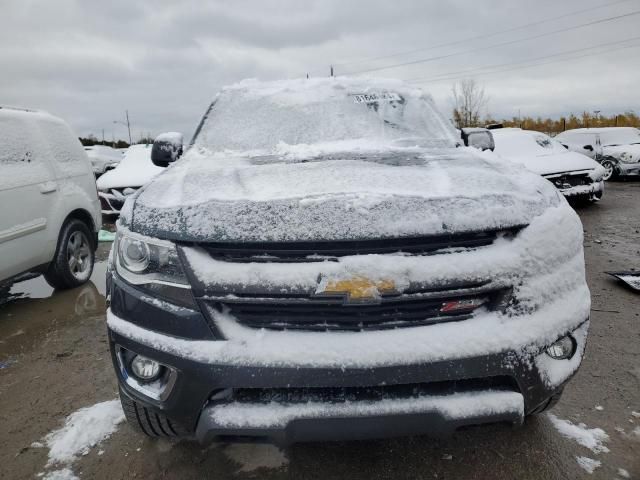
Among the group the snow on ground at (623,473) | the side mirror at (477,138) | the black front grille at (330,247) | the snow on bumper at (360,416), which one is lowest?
the snow on ground at (623,473)

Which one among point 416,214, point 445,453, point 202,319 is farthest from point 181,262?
point 445,453

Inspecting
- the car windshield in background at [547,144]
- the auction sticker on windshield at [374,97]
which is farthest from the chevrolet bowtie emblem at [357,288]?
the car windshield in background at [547,144]

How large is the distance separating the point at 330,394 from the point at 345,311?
29 centimetres

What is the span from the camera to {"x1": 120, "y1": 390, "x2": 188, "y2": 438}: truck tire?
1.82m

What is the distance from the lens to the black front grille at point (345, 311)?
161 centimetres

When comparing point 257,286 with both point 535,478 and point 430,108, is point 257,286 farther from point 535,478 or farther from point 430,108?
point 430,108

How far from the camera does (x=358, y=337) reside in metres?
1.59

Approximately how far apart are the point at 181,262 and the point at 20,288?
478cm

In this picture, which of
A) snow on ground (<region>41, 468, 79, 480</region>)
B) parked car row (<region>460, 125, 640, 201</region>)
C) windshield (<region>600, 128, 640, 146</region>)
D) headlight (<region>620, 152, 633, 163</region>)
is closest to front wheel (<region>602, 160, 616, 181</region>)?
headlight (<region>620, 152, 633, 163</region>)

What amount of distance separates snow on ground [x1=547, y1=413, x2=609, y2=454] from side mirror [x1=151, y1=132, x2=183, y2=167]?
109 inches

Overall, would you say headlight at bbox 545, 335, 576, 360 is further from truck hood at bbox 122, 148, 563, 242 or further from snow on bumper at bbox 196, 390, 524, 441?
truck hood at bbox 122, 148, 563, 242

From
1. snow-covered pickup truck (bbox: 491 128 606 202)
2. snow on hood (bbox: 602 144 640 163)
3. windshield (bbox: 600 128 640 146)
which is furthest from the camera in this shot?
windshield (bbox: 600 128 640 146)

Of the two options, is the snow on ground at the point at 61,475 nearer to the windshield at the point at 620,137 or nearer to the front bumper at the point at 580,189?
the front bumper at the point at 580,189

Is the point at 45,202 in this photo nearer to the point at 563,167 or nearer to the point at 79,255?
the point at 79,255
